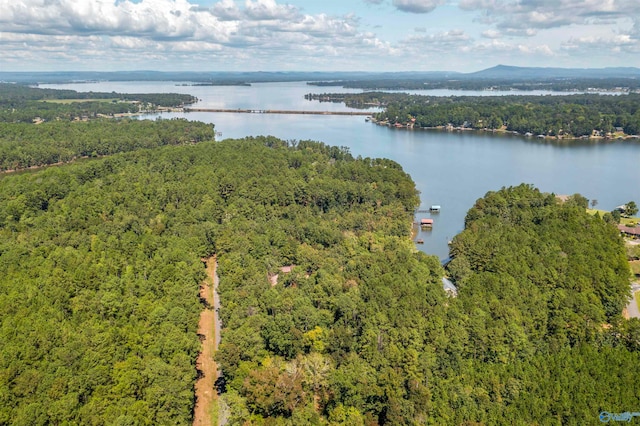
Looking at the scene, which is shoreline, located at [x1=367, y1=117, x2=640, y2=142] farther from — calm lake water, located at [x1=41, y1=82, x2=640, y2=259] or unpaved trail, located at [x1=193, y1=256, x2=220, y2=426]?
unpaved trail, located at [x1=193, y1=256, x2=220, y2=426]

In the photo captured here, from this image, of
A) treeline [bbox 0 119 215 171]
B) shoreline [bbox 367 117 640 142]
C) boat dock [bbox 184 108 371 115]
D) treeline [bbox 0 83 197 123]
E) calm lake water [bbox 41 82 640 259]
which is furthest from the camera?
boat dock [bbox 184 108 371 115]

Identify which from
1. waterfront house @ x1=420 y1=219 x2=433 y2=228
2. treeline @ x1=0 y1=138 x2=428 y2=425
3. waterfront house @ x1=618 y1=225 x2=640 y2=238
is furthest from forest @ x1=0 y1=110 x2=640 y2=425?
waterfront house @ x1=618 y1=225 x2=640 y2=238

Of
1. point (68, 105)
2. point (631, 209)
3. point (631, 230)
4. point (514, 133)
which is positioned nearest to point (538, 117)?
point (514, 133)

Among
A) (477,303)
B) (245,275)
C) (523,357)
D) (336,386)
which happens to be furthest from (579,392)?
(245,275)

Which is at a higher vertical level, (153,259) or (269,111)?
(269,111)

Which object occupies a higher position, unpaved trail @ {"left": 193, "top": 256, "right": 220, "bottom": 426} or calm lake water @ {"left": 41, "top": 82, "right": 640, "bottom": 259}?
calm lake water @ {"left": 41, "top": 82, "right": 640, "bottom": 259}

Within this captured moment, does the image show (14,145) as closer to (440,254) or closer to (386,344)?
(440,254)

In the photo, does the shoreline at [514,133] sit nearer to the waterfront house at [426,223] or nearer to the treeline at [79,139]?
the treeline at [79,139]

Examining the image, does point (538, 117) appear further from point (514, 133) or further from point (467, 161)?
point (467, 161)
